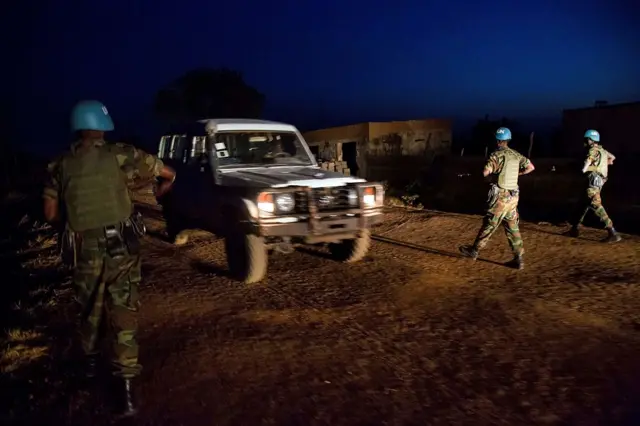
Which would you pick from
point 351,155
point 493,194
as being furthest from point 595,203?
point 351,155

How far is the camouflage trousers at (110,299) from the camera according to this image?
3.26 m

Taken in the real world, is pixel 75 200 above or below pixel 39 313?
above

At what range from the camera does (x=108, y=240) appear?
3.27 metres

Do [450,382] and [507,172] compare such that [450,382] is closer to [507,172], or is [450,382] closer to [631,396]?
[631,396]

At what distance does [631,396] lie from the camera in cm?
337

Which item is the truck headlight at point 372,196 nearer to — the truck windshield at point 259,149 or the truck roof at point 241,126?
the truck windshield at point 259,149

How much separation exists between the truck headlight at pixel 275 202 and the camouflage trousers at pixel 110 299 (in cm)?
227

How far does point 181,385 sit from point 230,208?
109 inches

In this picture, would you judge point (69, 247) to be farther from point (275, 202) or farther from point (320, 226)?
point (320, 226)

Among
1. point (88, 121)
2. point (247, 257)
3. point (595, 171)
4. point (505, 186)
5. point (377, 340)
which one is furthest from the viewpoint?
point (595, 171)

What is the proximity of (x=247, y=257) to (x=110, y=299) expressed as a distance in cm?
264

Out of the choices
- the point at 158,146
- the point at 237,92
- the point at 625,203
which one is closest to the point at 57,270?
the point at 158,146

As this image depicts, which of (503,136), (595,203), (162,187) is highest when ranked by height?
(503,136)

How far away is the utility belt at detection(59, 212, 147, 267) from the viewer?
3.25m
